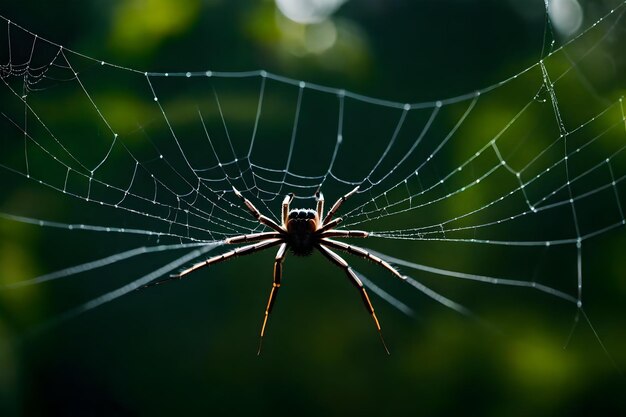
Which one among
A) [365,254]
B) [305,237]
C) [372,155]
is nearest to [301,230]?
[305,237]

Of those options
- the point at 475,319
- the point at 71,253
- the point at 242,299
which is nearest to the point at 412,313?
the point at 475,319

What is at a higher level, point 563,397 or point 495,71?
point 495,71

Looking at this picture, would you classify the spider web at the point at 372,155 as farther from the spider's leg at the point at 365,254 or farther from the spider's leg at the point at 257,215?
the spider's leg at the point at 365,254

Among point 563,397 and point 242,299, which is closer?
point 242,299

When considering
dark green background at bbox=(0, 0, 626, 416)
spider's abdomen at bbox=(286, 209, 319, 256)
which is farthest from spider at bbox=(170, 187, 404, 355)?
dark green background at bbox=(0, 0, 626, 416)

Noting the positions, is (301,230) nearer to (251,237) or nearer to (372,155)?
(251,237)

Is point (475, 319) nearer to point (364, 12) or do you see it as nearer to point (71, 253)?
point (364, 12)
